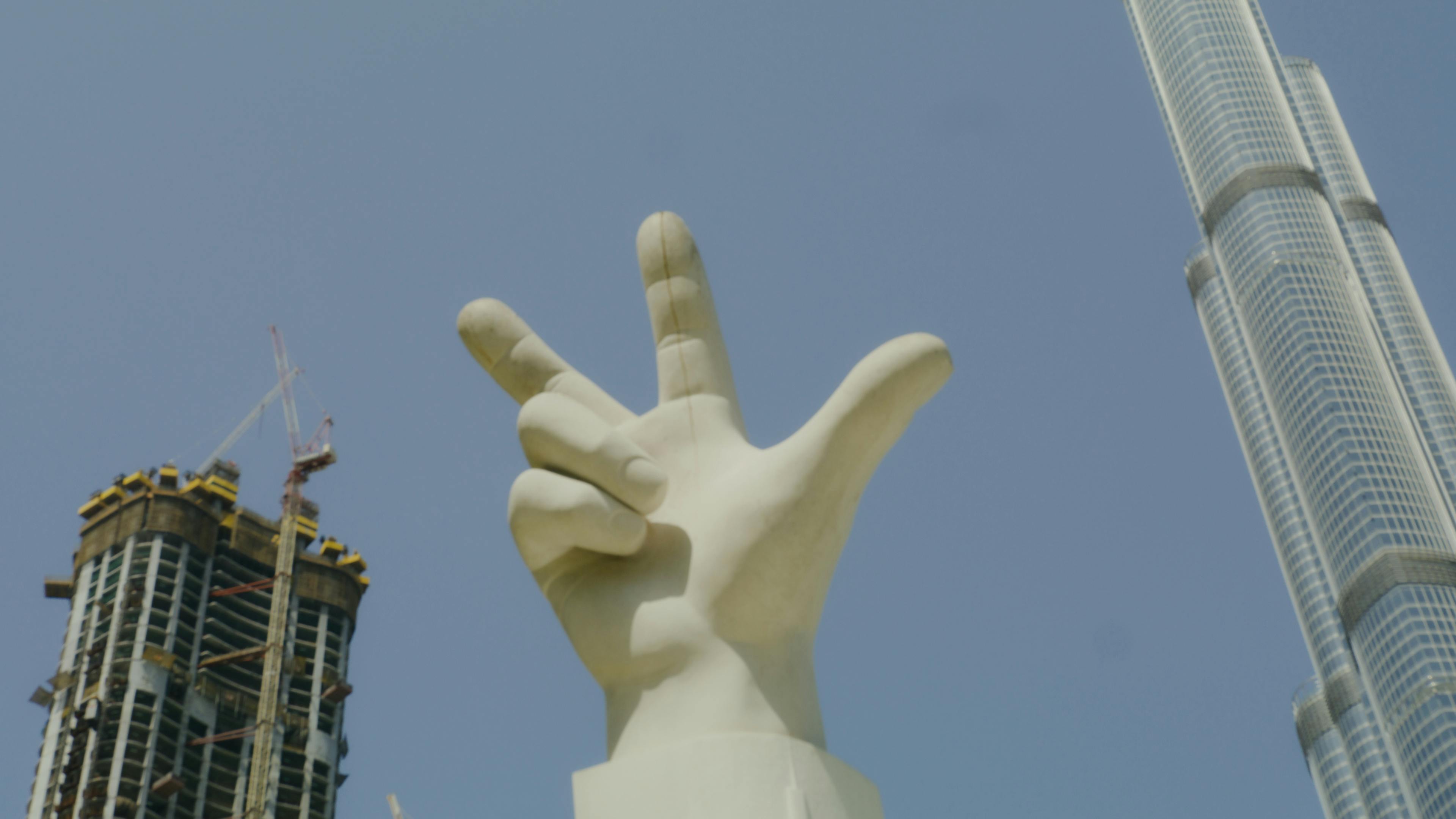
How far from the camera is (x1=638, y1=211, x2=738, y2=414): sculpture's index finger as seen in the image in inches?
310

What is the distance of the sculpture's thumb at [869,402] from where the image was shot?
7.02 metres

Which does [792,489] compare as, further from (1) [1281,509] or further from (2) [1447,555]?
(1) [1281,509]

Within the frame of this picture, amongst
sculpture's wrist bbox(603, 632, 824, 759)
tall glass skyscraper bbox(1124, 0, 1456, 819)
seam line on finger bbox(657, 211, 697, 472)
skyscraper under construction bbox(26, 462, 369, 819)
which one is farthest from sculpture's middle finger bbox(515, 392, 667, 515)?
tall glass skyscraper bbox(1124, 0, 1456, 819)

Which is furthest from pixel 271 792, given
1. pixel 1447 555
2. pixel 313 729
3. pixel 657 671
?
pixel 1447 555

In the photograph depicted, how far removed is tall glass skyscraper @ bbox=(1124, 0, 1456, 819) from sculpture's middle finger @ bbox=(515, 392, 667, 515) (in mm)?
94780

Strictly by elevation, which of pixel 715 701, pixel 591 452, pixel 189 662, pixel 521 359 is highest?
pixel 189 662

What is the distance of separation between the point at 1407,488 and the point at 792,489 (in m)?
104

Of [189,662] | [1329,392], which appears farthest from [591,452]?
[1329,392]

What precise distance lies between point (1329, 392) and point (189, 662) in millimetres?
73878

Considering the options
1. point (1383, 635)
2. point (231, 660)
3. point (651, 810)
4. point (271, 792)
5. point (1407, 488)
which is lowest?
point (651, 810)

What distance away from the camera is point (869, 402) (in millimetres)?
7020

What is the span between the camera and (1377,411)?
105 meters

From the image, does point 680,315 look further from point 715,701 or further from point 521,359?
point 715,701

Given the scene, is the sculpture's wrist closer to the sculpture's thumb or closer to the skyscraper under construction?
the sculpture's thumb
